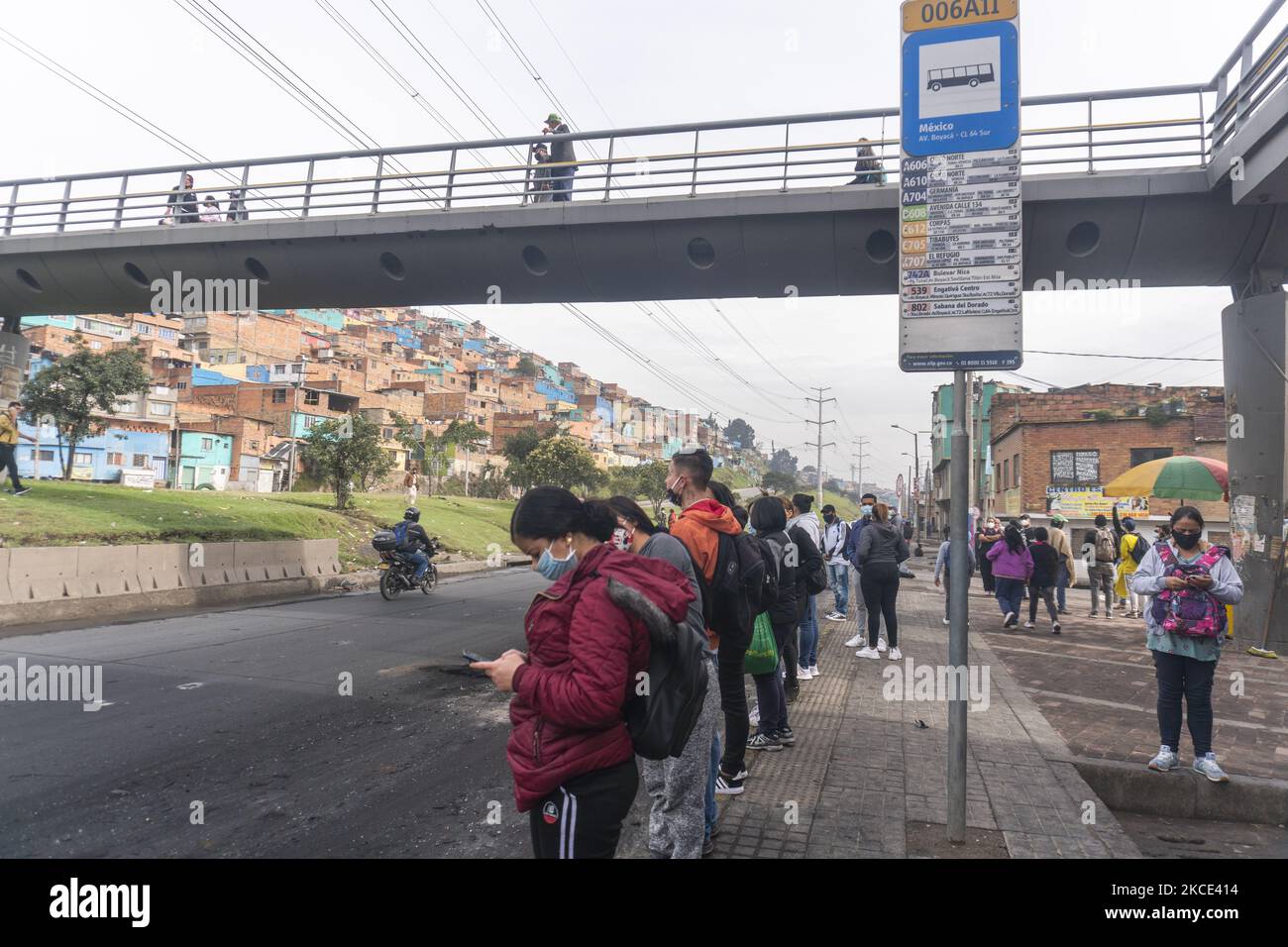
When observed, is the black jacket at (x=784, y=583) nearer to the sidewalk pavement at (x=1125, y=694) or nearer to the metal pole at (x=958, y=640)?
the metal pole at (x=958, y=640)

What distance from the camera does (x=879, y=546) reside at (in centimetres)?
924

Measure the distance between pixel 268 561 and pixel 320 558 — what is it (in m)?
1.47

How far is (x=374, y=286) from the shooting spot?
14352 mm

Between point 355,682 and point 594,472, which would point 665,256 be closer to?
point 355,682

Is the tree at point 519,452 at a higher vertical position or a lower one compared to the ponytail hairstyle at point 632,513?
higher

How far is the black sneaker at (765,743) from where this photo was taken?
5.82 m

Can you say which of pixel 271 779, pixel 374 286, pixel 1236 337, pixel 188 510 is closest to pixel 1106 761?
pixel 271 779

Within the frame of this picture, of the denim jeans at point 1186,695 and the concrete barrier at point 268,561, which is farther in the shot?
the concrete barrier at point 268,561

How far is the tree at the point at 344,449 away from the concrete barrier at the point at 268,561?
815 cm

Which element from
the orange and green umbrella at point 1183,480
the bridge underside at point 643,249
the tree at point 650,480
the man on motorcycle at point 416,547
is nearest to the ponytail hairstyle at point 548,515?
the bridge underside at point 643,249

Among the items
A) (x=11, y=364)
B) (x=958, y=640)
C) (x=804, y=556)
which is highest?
(x=11, y=364)

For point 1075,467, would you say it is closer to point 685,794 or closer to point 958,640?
point 958,640

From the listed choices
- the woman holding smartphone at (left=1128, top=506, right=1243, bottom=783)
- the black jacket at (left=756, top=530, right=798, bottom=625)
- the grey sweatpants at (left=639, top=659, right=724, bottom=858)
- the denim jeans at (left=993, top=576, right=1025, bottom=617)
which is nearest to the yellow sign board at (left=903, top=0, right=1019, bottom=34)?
the black jacket at (left=756, top=530, right=798, bottom=625)

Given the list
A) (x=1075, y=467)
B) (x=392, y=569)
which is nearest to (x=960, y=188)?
(x=392, y=569)
